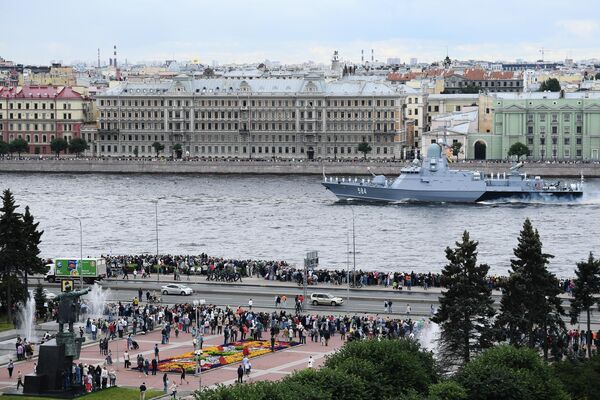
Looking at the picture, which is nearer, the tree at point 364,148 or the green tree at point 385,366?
the green tree at point 385,366

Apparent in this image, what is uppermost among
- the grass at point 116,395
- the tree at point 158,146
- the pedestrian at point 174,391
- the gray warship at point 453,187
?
the tree at point 158,146

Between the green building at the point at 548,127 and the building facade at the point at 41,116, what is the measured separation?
32518 mm

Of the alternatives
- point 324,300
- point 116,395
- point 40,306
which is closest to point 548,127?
point 324,300

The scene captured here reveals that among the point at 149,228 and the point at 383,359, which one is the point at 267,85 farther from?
the point at 383,359

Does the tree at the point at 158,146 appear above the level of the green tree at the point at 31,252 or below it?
above

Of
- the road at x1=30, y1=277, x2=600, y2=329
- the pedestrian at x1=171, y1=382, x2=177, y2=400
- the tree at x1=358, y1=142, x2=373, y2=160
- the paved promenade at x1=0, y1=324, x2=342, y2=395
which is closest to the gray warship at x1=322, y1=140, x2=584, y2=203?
the tree at x1=358, y1=142, x2=373, y2=160

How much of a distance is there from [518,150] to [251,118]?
2226 centimetres

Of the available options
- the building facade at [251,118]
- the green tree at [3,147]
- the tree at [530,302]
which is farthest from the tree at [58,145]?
the tree at [530,302]

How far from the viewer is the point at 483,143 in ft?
338

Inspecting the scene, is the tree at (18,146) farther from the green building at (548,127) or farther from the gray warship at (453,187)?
the gray warship at (453,187)

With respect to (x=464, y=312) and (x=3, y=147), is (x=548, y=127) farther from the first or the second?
(x=464, y=312)

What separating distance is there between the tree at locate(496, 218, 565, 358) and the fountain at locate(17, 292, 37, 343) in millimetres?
10894

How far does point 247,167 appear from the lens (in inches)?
3937

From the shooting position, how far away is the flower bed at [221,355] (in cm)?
3098
